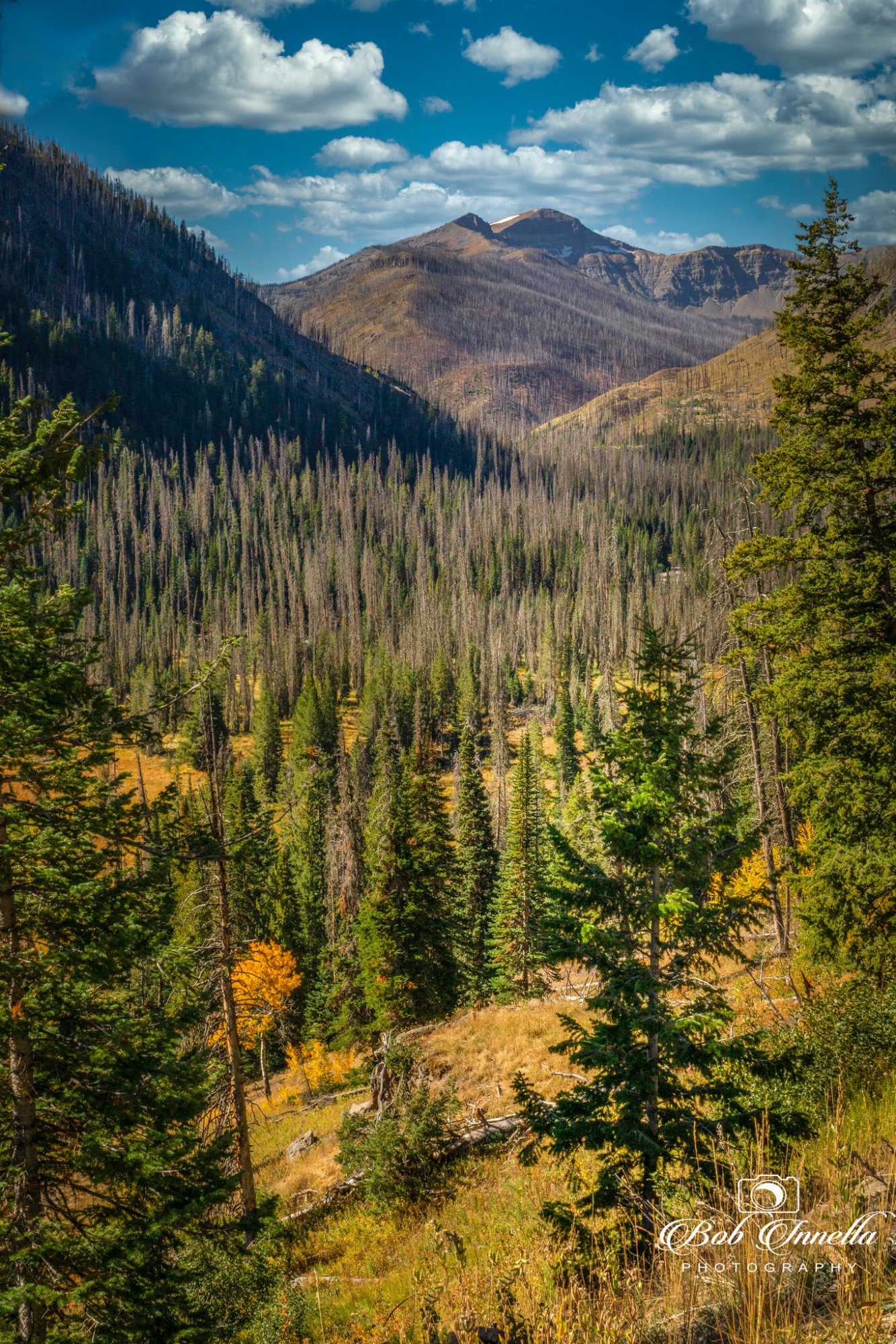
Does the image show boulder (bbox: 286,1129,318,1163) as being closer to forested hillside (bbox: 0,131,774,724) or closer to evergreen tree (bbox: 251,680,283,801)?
evergreen tree (bbox: 251,680,283,801)

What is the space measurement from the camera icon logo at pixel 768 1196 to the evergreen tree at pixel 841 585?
7897 millimetres

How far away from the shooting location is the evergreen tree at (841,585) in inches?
439

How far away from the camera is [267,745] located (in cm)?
8981

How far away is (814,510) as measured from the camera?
12148 millimetres

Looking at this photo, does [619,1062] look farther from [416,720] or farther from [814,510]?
[416,720]

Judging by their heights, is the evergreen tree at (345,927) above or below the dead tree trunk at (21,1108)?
below

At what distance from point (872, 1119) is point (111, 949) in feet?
23.9

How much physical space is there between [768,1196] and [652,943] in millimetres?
3864

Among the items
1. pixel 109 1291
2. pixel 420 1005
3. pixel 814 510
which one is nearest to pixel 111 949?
pixel 109 1291

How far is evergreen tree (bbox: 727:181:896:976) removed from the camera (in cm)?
1115

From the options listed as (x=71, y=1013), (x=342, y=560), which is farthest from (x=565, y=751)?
(x=342, y=560)

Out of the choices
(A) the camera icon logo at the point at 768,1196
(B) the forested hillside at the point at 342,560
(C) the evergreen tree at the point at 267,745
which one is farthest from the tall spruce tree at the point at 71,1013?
(B) the forested hillside at the point at 342,560

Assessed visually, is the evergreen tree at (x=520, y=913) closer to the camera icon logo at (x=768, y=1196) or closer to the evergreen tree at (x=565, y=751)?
the camera icon logo at (x=768, y=1196)

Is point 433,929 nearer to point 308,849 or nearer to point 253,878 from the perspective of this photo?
point 253,878
